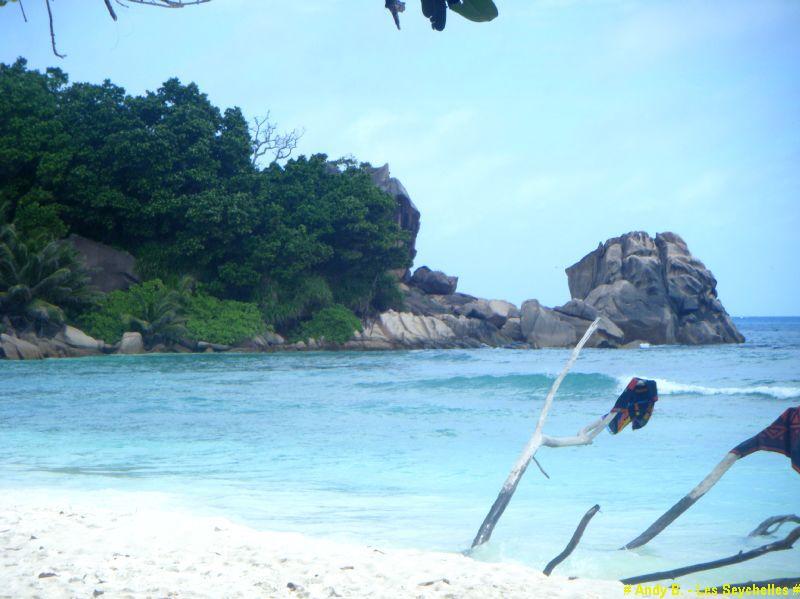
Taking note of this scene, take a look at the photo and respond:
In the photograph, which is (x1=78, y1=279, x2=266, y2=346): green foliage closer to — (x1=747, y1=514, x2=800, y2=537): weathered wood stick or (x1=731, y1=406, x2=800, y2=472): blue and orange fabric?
(x1=747, y1=514, x2=800, y2=537): weathered wood stick

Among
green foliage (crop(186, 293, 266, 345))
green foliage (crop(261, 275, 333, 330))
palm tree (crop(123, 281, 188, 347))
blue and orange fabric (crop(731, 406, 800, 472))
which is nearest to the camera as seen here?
blue and orange fabric (crop(731, 406, 800, 472))

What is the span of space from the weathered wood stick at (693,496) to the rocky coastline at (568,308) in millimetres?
25854

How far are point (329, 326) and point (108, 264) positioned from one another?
28.5 ft

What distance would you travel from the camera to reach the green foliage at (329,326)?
32.2m

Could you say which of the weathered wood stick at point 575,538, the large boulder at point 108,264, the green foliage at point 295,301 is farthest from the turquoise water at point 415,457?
the green foliage at point 295,301

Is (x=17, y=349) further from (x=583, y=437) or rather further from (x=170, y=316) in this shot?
(x=583, y=437)

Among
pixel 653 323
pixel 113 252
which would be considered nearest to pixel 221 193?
pixel 113 252

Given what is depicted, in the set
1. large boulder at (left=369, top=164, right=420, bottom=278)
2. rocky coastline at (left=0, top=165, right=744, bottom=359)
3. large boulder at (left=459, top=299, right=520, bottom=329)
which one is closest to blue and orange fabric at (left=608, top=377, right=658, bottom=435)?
rocky coastline at (left=0, top=165, right=744, bottom=359)

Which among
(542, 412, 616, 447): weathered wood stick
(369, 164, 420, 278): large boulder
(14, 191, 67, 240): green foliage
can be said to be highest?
(369, 164, 420, 278): large boulder

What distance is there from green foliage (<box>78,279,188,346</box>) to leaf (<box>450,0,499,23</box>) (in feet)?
83.9

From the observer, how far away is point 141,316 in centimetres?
2662

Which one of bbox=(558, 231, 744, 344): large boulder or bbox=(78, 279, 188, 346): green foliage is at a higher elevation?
bbox=(558, 231, 744, 344): large boulder

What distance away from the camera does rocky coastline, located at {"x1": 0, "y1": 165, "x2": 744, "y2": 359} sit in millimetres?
33250

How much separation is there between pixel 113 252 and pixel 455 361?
42.9ft
